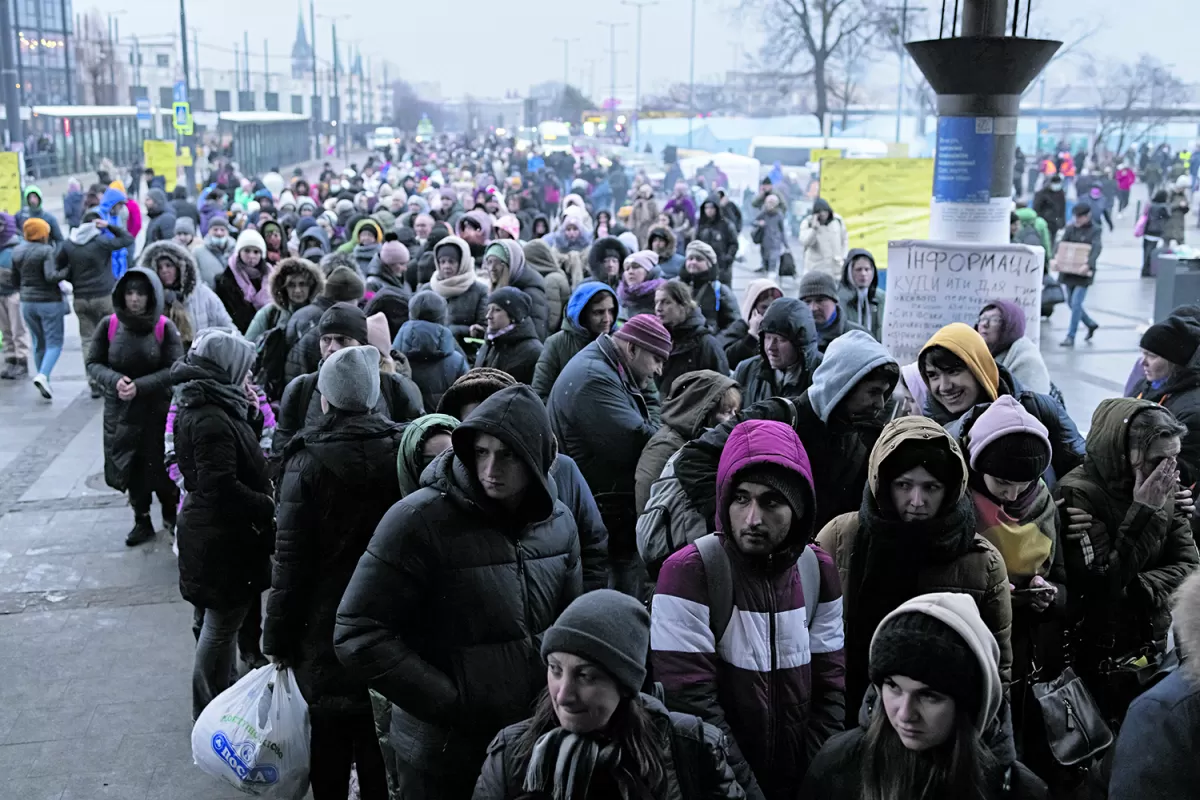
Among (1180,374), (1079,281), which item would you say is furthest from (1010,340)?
(1079,281)

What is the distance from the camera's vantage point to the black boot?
827 centimetres

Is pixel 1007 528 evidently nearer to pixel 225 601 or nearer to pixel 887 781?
pixel 887 781

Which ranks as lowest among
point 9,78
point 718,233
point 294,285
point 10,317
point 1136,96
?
point 10,317

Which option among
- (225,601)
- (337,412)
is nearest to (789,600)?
(337,412)

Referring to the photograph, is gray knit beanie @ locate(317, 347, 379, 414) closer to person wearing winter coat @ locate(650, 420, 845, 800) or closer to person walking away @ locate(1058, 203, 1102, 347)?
person wearing winter coat @ locate(650, 420, 845, 800)

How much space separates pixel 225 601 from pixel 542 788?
3.06 m

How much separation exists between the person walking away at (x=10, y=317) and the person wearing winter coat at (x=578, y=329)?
30.2 feet

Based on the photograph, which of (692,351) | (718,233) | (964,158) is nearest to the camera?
(692,351)

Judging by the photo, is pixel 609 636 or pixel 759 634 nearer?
pixel 609 636

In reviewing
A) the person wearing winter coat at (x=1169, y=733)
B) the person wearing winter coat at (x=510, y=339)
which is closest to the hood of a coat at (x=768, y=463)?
the person wearing winter coat at (x=1169, y=733)

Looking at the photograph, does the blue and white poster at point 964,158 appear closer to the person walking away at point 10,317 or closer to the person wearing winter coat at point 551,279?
the person wearing winter coat at point 551,279

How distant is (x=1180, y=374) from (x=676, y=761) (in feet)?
13.2

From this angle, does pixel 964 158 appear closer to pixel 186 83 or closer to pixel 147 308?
pixel 147 308

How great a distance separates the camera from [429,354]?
7.13 m
